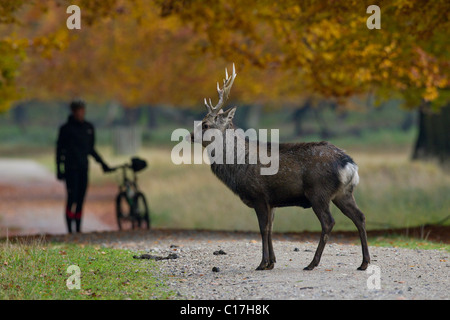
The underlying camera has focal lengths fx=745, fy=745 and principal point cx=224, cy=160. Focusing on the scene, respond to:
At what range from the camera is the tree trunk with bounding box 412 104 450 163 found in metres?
21.4

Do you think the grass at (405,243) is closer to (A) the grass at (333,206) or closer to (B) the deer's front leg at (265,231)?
(A) the grass at (333,206)

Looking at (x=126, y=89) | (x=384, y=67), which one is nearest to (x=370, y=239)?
(x=384, y=67)

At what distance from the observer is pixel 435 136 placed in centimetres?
2180

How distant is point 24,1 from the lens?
12.6 metres

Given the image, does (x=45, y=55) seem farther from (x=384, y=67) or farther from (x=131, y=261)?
(x=384, y=67)

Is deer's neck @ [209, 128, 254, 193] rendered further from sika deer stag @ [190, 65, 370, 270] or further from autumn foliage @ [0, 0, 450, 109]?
autumn foliage @ [0, 0, 450, 109]

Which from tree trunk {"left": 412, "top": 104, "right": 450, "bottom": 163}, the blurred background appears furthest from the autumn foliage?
tree trunk {"left": 412, "top": 104, "right": 450, "bottom": 163}

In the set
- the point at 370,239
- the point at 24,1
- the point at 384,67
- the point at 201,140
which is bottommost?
the point at 370,239

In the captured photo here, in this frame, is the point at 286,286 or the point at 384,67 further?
the point at 384,67

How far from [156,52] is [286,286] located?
26874 mm

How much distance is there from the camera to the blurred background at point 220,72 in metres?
12.9

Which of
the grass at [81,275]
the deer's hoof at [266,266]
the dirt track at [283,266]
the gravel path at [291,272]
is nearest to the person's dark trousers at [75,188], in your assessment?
the dirt track at [283,266]

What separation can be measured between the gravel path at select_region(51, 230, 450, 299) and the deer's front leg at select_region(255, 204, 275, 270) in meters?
0.11

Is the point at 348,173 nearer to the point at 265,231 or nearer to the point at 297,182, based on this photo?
the point at 297,182
